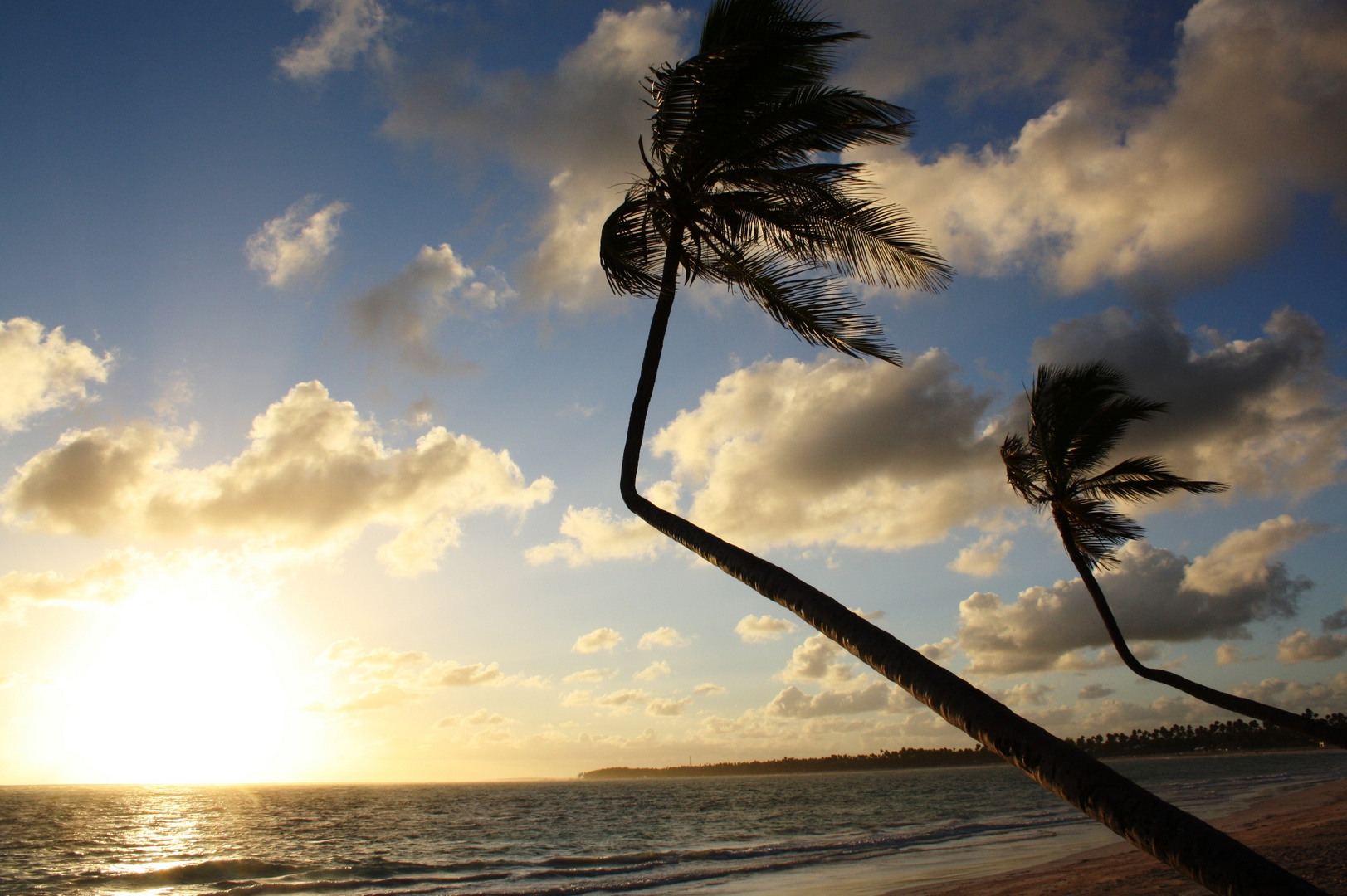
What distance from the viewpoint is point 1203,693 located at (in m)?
8.90

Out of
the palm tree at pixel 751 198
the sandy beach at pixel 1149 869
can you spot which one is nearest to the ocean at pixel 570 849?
the sandy beach at pixel 1149 869

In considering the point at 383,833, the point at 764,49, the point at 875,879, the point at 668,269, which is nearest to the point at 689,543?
the point at 668,269

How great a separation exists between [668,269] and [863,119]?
6.23 ft

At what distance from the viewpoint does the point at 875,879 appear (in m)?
17.2

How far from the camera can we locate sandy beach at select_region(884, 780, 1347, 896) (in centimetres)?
1109

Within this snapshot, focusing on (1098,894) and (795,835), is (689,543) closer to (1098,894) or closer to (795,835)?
(1098,894)

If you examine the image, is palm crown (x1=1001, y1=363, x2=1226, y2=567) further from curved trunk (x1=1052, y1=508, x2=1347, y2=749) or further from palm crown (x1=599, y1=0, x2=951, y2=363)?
palm crown (x1=599, y1=0, x2=951, y2=363)

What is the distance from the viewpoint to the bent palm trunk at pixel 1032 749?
2227mm

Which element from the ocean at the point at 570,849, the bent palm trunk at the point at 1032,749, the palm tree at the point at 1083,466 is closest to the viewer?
the bent palm trunk at the point at 1032,749

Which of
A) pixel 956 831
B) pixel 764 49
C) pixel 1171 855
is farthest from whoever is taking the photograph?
pixel 956 831

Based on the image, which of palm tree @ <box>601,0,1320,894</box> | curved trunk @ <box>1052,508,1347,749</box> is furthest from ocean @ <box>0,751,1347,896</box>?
palm tree @ <box>601,0,1320,894</box>

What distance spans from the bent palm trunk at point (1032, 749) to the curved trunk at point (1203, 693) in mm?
5940

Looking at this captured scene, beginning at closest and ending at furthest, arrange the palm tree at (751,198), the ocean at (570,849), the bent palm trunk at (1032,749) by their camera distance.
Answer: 1. the bent palm trunk at (1032,749)
2. the palm tree at (751,198)
3. the ocean at (570,849)

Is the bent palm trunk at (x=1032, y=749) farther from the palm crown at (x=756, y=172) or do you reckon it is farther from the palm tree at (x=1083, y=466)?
the palm tree at (x=1083, y=466)
